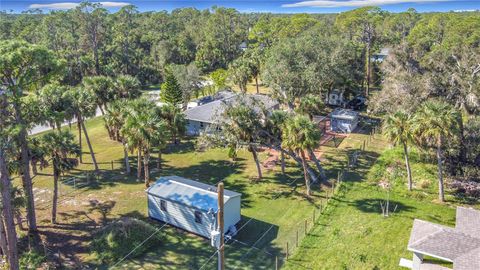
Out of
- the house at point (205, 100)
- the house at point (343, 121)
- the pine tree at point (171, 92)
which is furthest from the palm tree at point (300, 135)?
the pine tree at point (171, 92)

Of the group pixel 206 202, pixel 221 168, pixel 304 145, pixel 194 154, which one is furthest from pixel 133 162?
pixel 304 145

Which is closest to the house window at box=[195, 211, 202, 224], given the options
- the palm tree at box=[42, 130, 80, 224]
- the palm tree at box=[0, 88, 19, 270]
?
the palm tree at box=[42, 130, 80, 224]

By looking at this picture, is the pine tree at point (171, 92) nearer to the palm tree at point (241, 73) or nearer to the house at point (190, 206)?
the palm tree at point (241, 73)

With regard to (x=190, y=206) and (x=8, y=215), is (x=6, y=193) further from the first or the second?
(x=190, y=206)

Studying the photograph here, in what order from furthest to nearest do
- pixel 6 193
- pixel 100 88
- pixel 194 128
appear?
1. pixel 194 128
2. pixel 100 88
3. pixel 6 193

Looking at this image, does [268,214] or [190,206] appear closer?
[190,206]

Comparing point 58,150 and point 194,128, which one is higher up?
point 58,150

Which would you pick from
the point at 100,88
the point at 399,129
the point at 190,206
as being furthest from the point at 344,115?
the point at 100,88

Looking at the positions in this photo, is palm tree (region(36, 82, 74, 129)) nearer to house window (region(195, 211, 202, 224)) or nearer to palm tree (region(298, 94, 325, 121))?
house window (region(195, 211, 202, 224))
